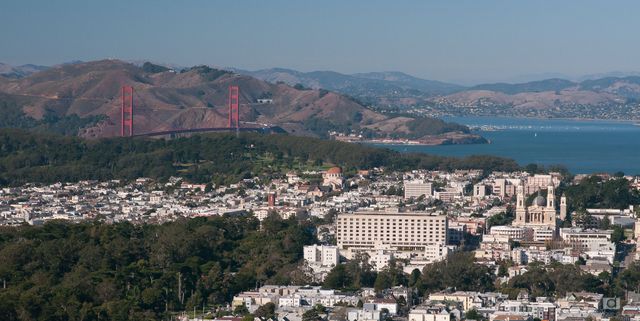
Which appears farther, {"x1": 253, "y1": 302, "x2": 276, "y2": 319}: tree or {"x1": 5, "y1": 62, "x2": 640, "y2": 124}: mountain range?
{"x1": 5, "y1": 62, "x2": 640, "y2": 124}: mountain range

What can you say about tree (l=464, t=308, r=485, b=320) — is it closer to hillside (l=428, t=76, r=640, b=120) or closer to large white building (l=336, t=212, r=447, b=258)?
large white building (l=336, t=212, r=447, b=258)

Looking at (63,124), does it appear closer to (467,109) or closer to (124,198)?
(124,198)

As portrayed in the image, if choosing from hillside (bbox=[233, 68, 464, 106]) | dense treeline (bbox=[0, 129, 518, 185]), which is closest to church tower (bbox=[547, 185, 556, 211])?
dense treeline (bbox=[0, 129, 518, 185])

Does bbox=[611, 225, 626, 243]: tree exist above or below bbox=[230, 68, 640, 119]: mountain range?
below

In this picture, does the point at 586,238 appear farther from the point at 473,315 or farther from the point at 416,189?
the point at 416,189

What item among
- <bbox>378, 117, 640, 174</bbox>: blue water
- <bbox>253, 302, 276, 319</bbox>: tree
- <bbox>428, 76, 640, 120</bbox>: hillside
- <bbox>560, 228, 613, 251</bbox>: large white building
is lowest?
<bbox>253, 302, 276, 319</bbox>: tree

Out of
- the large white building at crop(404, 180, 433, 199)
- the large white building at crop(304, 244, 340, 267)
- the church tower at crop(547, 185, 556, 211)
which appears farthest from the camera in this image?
the large white building at crop(404, 180, 433, 199)

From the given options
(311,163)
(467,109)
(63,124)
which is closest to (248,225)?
(311,163)
